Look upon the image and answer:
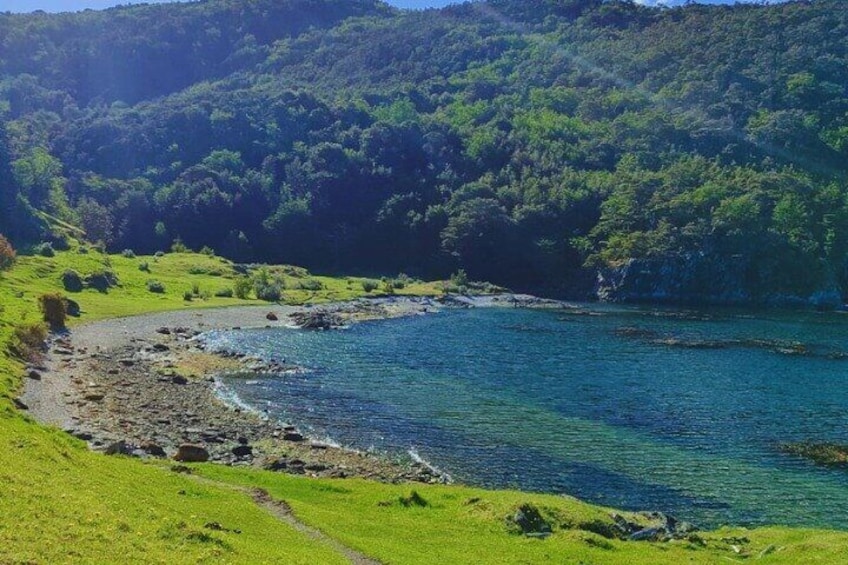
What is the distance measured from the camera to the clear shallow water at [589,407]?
154ft

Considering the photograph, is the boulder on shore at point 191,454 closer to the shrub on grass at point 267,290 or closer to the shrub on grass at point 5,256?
the shrub on grass at point 5,256

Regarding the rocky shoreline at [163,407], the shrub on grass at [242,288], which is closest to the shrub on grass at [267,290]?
the shrub on grass at [242,288]

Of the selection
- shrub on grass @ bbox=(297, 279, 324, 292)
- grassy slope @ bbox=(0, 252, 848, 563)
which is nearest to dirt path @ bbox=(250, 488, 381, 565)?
grassy slope @ bbox=(0, 252, 848, 563)

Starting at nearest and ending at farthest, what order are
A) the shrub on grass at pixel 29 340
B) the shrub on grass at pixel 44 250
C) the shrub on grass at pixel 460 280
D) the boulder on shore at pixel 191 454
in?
the boulder on shore at pixel 191 454
the shrub on grass at pixel 29 340
the shrub on grass at pixel 44 250
the shrub on grass at pixel 460 280

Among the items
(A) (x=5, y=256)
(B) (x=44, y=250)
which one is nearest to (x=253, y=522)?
(A) (x=5, y=256)

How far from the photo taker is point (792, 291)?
17438 cm

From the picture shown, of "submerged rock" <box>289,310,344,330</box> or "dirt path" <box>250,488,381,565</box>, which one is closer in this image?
Answer: "dirt path" <box>250,488,381,565</box>

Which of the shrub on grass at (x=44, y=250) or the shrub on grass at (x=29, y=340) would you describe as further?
the shrub on grass at (x=44, y=250)

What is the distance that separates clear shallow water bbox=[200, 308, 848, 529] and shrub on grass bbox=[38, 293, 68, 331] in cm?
1870

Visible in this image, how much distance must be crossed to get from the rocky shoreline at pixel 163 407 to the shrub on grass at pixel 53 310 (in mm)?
2184

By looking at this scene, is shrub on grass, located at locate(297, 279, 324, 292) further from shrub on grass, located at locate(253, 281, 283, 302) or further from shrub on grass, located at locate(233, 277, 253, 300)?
shrub on grass, located at locate(233, 277, 253, 300)

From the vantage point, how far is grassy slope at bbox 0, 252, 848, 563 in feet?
72.5

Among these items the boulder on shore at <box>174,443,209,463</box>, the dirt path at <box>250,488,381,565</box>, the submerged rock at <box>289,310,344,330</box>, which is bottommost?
the submerged rock at <box>289,310,344,330</box>

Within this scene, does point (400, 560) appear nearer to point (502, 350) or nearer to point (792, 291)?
point (502, 350)
